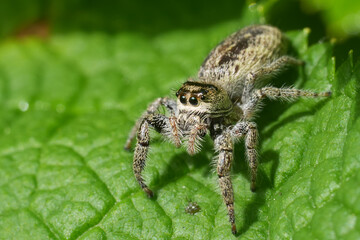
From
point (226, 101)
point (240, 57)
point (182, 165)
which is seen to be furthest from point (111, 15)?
point (182, 165)

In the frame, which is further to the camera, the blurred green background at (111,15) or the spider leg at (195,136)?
the blurred green background at (111,15)

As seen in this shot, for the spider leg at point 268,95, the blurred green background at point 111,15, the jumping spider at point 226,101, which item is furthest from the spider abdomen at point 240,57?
the blurred green background at point 111,15

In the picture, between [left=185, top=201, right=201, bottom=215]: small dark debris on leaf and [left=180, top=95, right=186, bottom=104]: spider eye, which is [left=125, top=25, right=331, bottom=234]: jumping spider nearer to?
[left=180, top=95, right=186, bottom=104]: spider eye

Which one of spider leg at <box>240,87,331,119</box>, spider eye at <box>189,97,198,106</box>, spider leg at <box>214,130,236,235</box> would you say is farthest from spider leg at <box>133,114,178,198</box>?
spider leg at <box>240,87,331,119</box>

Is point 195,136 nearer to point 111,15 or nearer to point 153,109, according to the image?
point 153,109

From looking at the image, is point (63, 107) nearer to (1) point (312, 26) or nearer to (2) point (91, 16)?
(2) point (91, 16)

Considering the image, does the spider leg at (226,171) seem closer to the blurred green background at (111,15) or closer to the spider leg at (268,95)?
the spider leg at (268,95)

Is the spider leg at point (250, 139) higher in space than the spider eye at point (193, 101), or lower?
lower

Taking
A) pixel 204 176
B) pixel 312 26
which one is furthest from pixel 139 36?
pixel 204 176
